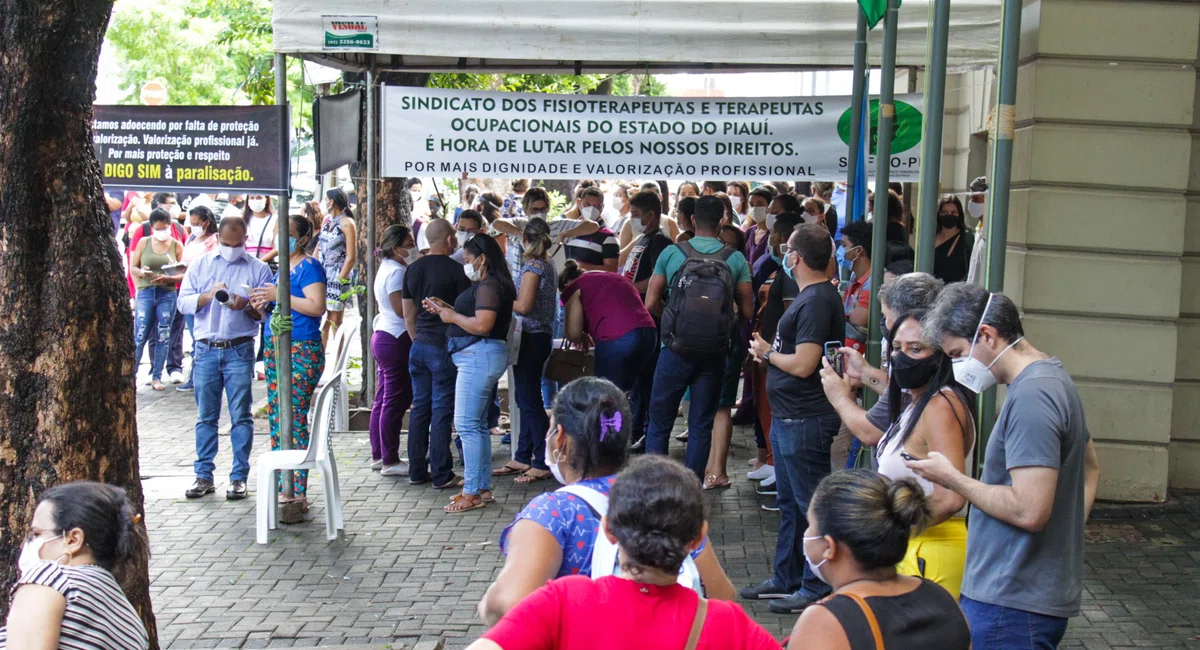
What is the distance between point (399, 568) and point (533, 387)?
218 cm

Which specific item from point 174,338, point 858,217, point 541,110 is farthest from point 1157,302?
point 174,338

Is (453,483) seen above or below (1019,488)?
below

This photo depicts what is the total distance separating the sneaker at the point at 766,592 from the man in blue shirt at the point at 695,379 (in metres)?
1.67

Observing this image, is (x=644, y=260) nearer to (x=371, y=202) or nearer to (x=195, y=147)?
(x=371, y=202)

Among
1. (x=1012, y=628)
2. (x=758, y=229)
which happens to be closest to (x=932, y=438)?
(x=1012, y=628)

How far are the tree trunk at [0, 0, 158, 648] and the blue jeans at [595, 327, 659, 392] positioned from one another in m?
4.22

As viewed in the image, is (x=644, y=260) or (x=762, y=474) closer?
(x=762, y=474)

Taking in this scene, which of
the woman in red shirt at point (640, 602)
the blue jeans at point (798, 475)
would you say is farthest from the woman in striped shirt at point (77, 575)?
the blue jeans at point (798, 475)

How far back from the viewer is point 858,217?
27.0 feet

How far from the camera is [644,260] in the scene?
9.81 m

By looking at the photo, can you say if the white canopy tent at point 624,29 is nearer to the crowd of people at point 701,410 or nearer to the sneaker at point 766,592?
the crowd of people at point 701,410

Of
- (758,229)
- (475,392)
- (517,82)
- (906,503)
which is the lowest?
(475,392)

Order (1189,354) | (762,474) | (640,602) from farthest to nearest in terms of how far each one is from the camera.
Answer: (762,474), (1189,354), (640,602)

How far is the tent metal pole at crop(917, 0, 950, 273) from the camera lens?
505 centimetres
